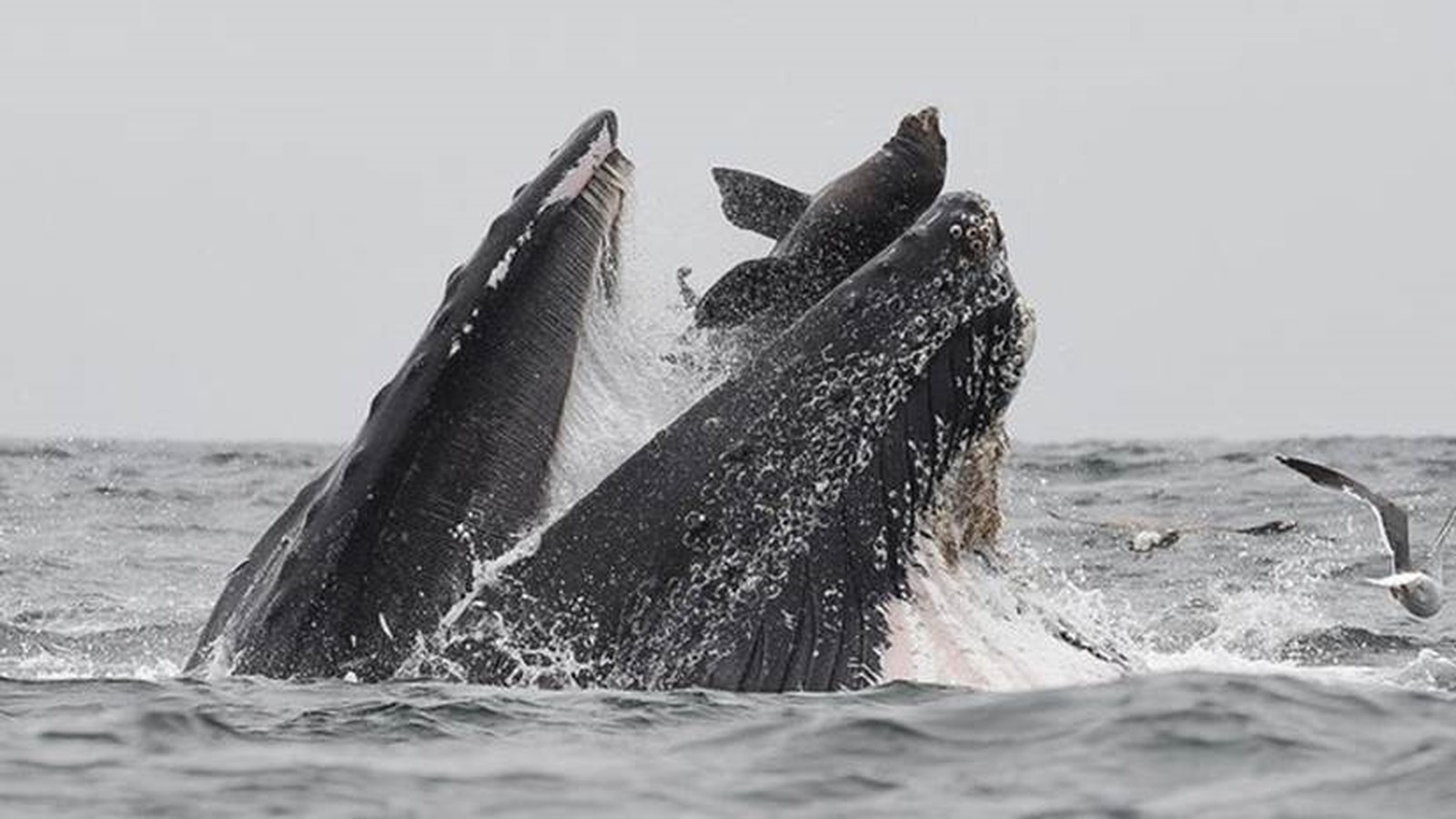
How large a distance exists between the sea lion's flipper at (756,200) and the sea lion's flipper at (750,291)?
0.51 meters

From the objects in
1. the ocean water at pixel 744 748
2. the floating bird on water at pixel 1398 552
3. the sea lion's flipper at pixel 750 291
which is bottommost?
the ocean water at pixel 744 748

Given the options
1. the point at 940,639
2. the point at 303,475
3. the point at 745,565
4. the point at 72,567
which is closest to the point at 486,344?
the point at 745,565

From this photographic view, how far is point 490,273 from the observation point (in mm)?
7137

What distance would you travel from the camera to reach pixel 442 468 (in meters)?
6.97

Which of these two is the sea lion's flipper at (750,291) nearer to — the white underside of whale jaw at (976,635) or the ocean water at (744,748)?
the white underside of whale jaw at (976,635)

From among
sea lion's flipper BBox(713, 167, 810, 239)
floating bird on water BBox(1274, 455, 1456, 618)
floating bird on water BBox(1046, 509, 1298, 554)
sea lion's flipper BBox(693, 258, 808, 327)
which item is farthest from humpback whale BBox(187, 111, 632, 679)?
floating bird on water BBox(1274, 455, 1456, 618)

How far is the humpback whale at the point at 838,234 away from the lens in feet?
24.7

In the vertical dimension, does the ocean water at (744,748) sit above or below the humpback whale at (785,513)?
below

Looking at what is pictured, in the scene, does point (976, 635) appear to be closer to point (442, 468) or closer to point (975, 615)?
point (975, 615)

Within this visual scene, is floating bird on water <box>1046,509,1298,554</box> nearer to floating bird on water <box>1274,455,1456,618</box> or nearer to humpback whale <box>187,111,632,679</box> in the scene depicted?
floating bird on water <box>1274,455,1456,618</box>

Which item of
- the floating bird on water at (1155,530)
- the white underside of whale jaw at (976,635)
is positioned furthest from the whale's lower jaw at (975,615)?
the floating bird on water at (1155,530)

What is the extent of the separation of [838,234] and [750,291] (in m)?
0.29

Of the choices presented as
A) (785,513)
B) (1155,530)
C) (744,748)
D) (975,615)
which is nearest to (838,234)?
(785,513)

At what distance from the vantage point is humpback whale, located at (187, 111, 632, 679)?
22.5 feet
